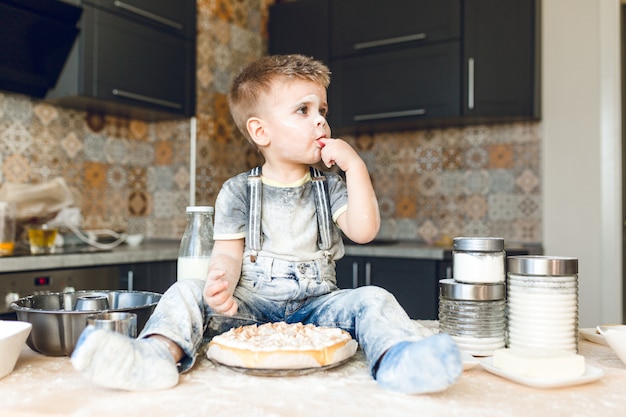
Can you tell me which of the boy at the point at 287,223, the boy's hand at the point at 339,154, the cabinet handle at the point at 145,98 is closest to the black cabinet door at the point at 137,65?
the cabinet handle at the point at 145,98

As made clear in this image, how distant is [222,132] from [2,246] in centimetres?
141

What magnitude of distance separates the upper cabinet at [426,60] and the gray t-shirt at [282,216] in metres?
2.03

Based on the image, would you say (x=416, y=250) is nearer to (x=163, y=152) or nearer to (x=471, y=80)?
(x=471, y=80)

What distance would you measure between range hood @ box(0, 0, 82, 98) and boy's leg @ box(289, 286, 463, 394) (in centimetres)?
196

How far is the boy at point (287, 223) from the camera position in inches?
36.7

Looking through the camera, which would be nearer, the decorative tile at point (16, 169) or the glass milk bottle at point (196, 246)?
the glass milk bottle at point (196, 246)

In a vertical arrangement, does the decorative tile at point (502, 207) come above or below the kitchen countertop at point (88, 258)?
above

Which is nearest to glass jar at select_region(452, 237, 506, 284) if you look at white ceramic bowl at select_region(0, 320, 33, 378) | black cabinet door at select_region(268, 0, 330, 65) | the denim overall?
the denim overall

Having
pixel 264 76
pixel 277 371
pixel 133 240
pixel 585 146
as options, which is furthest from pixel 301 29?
pixel 277 371

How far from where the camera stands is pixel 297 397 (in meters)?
0.71

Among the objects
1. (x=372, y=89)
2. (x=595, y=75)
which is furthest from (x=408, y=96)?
(x=595, y=75)

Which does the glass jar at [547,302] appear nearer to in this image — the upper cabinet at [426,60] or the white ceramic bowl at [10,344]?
the white ceramic bowl at [10,344]

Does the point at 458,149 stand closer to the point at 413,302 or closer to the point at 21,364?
the point at 413,302

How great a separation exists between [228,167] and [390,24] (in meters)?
1.18
